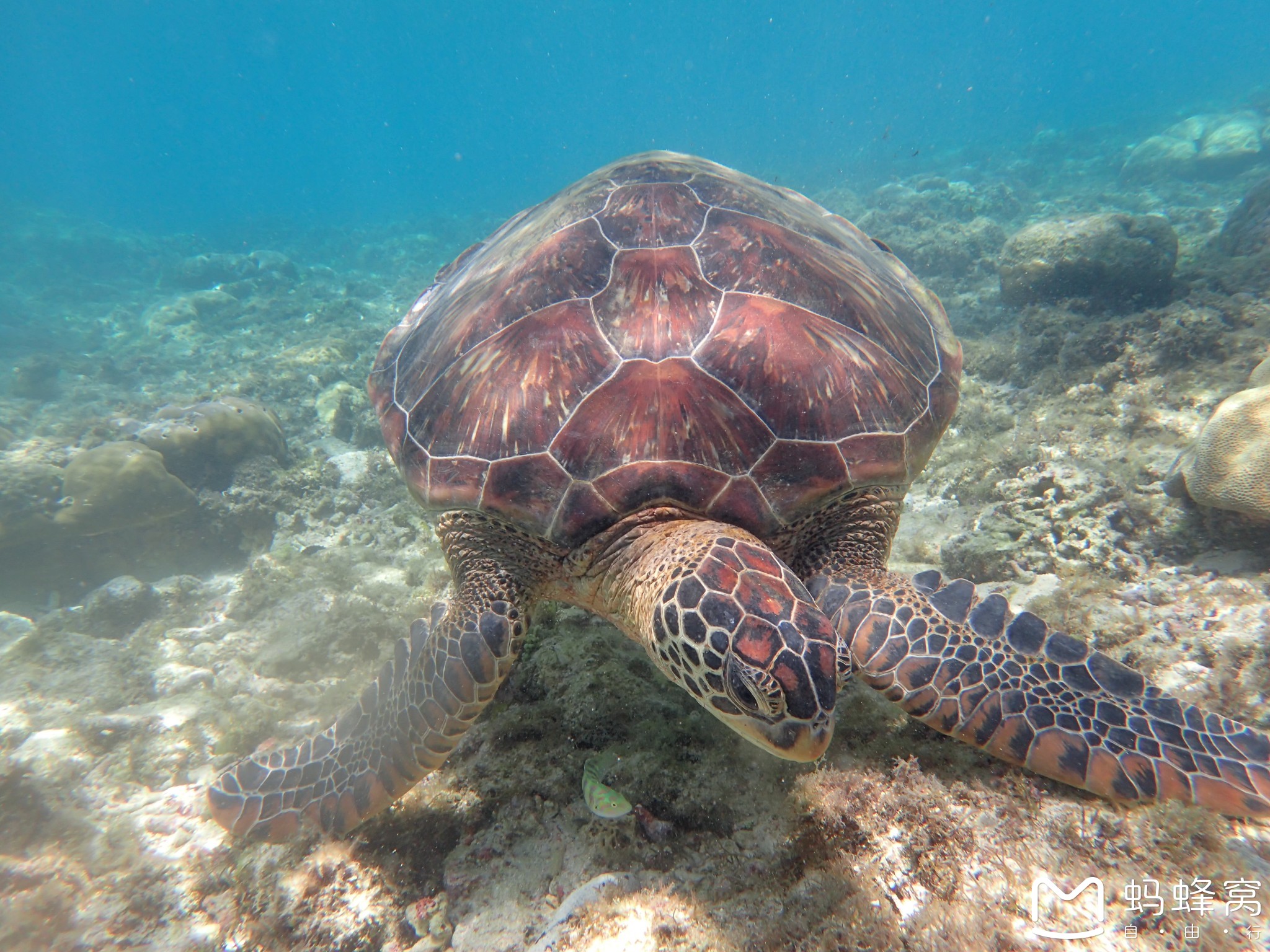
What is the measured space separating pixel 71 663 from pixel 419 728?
5254 millimetres

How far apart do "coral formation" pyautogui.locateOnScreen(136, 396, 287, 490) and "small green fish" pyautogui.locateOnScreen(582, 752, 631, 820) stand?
824 cm

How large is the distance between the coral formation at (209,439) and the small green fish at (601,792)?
8242 mm

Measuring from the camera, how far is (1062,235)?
8.54 m

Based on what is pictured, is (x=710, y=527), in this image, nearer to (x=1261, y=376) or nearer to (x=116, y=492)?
(x=1261, y=376)

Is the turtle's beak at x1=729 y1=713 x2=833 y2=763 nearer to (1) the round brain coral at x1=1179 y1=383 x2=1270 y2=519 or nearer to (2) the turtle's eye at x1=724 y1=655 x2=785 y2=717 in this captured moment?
(2) the turtle's eye at x1=724 y1=655 x2=785 y2=717

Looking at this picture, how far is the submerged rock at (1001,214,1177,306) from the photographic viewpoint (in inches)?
307

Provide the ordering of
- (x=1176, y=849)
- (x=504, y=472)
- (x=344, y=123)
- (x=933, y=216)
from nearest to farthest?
1. (x=1176, y=849)
2. (x=504, y=472)
3. (x=933, y=216)
4. (x=344, y=123)

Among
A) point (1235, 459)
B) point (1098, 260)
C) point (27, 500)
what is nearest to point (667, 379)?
point (1235, 459)

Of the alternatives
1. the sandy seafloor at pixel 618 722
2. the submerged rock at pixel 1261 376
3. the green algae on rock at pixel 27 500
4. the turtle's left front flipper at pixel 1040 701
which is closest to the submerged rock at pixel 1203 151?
the sandy seafloor at pixel 618 722

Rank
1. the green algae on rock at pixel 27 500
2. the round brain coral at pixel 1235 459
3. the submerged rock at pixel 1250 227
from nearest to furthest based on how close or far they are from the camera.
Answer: the round brain coral at pixel 1235 459
the green algae on rock at pixel 27 500
the submerged rock at pixel 1250 227

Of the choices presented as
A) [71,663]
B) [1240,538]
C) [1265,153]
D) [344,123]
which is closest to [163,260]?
[71,663]

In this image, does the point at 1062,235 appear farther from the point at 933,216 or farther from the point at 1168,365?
the point at 933,216

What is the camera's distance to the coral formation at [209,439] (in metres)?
7.83

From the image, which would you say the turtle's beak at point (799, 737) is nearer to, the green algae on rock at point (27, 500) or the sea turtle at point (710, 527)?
the sea turtle at point (710, 527)
